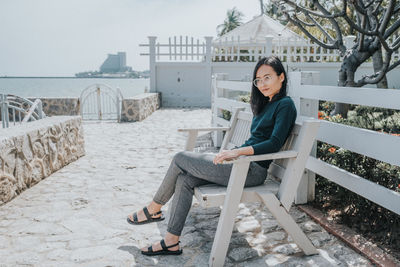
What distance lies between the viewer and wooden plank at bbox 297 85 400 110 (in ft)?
8.60

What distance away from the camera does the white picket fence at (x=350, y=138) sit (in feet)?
8.64

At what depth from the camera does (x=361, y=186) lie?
9.71 feet

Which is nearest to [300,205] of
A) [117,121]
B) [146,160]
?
[146,160]

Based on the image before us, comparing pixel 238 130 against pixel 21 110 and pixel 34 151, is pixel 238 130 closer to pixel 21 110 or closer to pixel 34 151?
pixel 34 151

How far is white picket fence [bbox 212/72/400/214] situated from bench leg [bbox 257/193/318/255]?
572mm

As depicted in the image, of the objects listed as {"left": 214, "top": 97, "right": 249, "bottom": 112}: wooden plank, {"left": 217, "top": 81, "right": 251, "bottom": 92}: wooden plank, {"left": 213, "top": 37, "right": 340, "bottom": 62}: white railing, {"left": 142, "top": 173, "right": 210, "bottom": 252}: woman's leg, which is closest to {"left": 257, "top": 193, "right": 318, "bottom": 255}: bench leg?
{"left": 142, "top": 173, "right": 210, "bottom": 252}: woman's leg

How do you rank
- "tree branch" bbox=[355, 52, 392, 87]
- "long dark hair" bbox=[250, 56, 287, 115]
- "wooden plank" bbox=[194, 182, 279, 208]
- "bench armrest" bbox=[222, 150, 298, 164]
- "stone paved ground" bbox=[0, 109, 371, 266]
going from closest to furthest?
"bench armrest" bbox=[222, 150, 298, 164], "wooden plank" bbox=[194, 182, 279, 208], "stone paved ground" bbox=[0, 109, 371, 266], "long dark hair" bbox=[250, 56, 287, 115], "tree branch" bbox=[355, 52, 392, 87]

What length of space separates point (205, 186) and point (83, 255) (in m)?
1.04

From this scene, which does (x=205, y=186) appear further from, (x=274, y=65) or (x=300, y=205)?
(x=300, y=205)

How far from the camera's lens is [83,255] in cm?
289

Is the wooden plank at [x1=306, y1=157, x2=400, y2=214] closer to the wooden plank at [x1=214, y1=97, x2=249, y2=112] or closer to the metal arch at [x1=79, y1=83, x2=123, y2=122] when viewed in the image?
the wooden plank at [x1=214, y1=97, x2=249, y2=112]

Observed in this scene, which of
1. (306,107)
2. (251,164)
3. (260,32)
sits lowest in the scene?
(251,164)

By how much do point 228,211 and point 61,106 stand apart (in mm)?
10455

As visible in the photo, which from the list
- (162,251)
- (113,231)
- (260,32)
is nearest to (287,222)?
(162,251)
